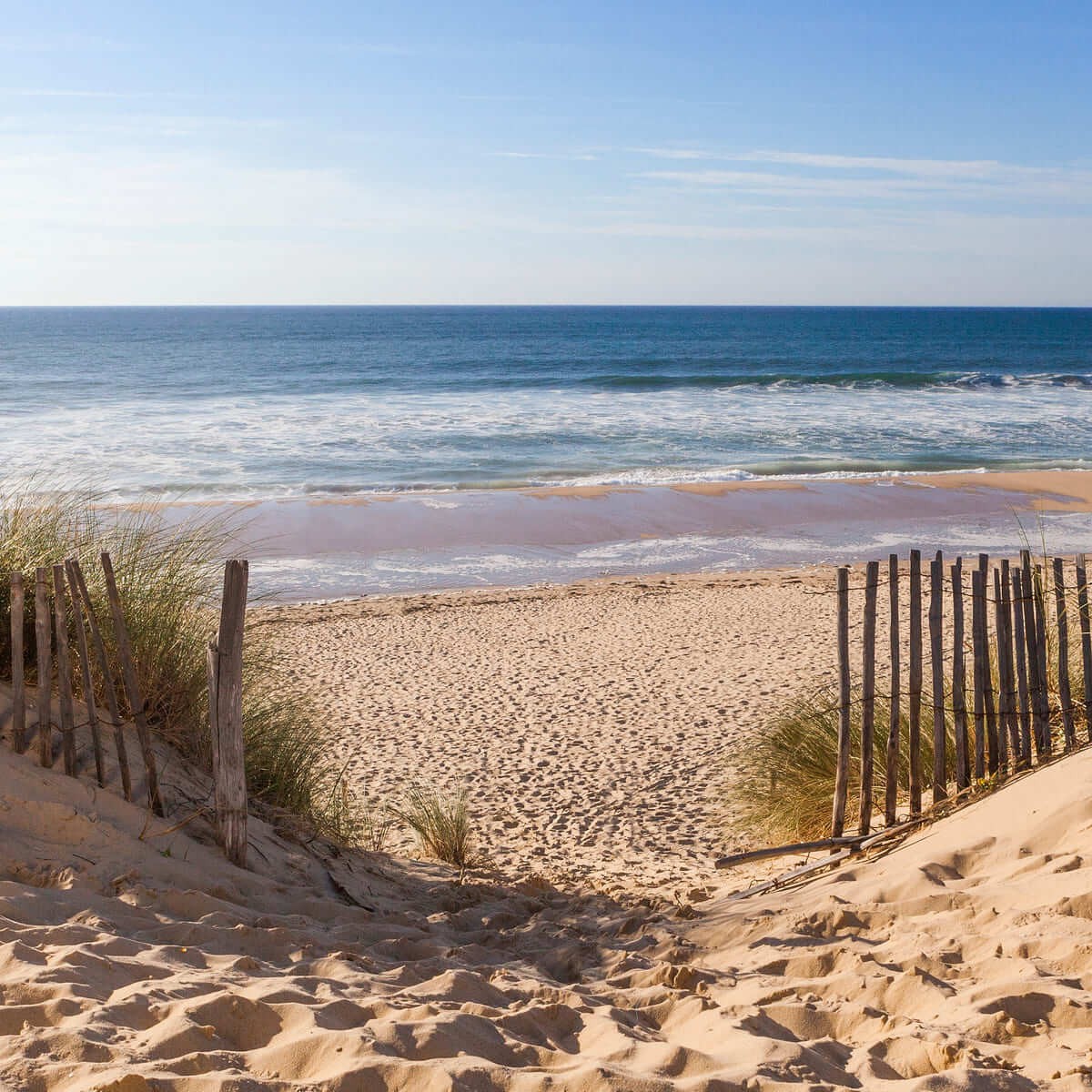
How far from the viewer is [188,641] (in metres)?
5.00

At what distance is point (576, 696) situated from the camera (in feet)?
28.6

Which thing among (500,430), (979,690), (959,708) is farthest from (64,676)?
(500,430)

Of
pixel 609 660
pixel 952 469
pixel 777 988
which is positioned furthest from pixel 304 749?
pixel 952 469

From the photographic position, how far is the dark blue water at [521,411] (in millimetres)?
23109

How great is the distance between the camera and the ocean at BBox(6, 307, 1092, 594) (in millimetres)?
16594

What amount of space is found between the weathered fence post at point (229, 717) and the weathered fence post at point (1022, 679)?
354 centimetres

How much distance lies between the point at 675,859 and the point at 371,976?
2555 millimetres

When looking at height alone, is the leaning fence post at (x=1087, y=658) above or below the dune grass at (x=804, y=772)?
above

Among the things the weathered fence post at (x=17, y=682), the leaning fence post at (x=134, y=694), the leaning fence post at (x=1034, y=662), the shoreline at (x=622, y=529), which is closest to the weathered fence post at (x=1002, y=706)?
the leaning fence post at (x=1034, y=662)

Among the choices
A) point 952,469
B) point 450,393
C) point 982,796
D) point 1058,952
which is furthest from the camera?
point 450,393

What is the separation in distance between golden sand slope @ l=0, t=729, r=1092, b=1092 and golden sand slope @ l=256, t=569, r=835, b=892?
124 centimetres

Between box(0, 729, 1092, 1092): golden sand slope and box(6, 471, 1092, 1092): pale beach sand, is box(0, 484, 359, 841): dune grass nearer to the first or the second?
box(6, 471, 1092, 1092): pale beach sand

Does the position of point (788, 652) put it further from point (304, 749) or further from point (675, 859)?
point (304, 749)

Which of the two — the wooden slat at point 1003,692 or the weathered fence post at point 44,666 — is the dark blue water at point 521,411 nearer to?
the weathered fence post at point 44,666
